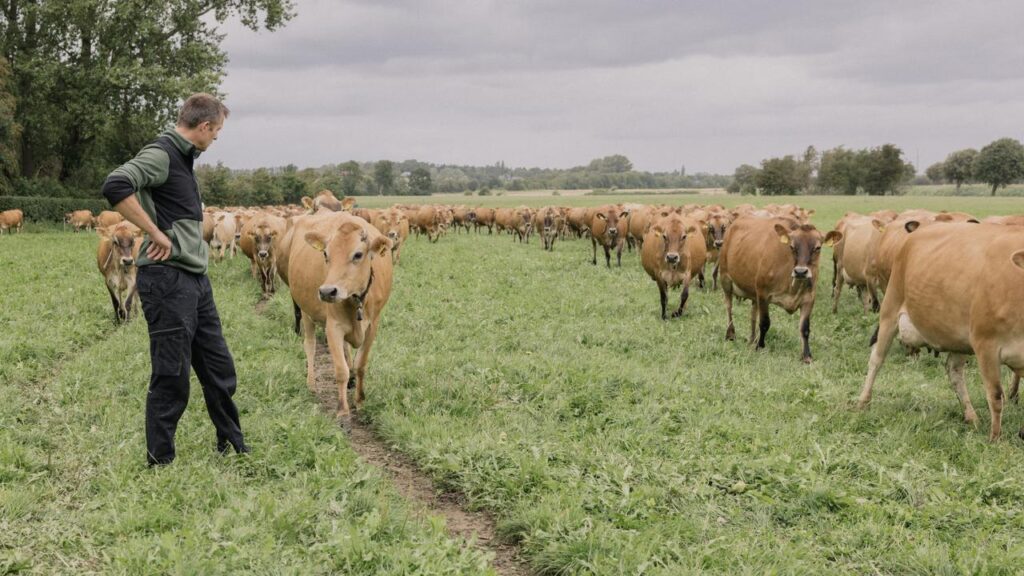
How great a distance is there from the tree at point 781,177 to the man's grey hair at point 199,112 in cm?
11977

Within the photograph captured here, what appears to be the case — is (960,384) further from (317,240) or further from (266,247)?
(266,247)

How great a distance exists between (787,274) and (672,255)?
269 centimetres

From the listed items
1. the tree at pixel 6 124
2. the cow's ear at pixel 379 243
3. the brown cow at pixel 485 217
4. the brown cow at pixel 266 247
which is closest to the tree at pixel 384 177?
the brown cow at pixel 485 217

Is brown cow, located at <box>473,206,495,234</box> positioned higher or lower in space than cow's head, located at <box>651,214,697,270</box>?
lower

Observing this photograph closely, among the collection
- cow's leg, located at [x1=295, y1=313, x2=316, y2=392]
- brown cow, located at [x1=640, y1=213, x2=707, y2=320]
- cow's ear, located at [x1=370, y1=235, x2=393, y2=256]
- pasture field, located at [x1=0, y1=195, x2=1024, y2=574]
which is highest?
cow's ear, located at [x1=370, y1=235, x2=393, y2=256]

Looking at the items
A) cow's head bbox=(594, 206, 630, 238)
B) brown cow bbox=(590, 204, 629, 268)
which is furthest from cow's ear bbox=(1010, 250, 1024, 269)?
cow's head bbox=(594, 206, 630, 238)

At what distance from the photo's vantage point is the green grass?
402 centimetres

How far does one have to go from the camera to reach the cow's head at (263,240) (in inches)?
599

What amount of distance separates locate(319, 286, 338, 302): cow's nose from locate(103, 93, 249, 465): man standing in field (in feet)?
3.61

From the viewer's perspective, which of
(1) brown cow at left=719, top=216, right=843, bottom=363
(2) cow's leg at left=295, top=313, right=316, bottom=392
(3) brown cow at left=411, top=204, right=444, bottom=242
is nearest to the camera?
(2) cow's leg at left=295, top=313, right=316, bottom=392

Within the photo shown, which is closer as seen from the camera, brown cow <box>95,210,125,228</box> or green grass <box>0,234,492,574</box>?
green grass <box>0,234,492,574</box>

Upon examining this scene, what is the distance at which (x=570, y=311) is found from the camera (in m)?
12.7

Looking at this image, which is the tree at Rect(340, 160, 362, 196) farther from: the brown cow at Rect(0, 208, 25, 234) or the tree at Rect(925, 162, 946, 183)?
the tree at Rect(925, 162, 946, 183)

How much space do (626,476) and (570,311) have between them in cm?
755
